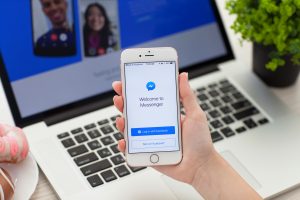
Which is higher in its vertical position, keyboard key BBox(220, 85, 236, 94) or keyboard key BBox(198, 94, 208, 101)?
keyboard key BBox(220, 85, 236, 94)

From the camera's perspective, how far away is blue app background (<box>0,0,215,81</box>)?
3.08 feet

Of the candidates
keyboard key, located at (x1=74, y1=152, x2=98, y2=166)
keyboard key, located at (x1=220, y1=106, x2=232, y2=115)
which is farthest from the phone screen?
keyboard key, located at (x1=220, y1=106, x2=232, y2=115)

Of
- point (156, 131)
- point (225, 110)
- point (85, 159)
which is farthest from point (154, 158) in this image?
point (225, 110)

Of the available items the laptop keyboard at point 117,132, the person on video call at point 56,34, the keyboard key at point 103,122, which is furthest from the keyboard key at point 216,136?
the person on video call at point 56,34

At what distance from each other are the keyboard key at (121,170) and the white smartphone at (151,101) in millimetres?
71

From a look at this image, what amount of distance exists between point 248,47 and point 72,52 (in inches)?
17.7

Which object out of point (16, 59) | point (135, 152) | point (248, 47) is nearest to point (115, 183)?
point (135, 152)

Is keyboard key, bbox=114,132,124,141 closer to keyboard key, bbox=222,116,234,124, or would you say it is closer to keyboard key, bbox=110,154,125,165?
keyboard key, bbox=110,154,125,165

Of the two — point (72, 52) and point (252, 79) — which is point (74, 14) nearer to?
point (72, 52)

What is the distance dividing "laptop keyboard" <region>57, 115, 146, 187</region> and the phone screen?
0.08 metres

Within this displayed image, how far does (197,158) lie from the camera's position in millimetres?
838

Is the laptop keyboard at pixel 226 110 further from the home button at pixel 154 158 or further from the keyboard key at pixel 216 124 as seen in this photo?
the home button at pixel 154 158

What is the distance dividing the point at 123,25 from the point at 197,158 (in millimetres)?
340

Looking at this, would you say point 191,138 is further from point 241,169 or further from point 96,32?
point 96,32
